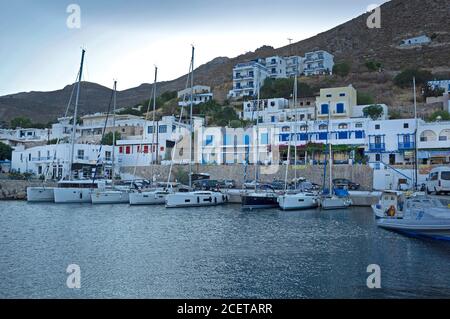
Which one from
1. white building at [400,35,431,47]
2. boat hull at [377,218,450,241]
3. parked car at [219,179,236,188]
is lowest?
boat hull at [377,218,450,241]

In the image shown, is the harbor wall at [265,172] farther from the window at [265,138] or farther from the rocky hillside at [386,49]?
the rocky hillside at [386,49]

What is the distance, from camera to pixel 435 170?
1734 inches

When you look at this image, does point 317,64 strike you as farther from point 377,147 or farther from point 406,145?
point 406,145

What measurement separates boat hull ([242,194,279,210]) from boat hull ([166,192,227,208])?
5.07m

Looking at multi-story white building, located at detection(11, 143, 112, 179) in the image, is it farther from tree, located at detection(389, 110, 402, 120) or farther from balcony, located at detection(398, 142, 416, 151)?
tree, located at detection(389, 110, 402, 120)

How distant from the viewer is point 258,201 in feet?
143

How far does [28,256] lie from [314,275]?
13.3 meters

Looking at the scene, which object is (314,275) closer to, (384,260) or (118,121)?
(384,260)

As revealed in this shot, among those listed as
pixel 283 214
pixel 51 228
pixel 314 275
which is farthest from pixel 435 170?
pixel 51 228

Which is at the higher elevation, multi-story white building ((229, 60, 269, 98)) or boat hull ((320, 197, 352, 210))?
multi-story white building ((229, 60, 269, 98))

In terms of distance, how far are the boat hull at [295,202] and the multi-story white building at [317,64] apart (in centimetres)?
8453

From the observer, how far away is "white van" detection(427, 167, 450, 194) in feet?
138

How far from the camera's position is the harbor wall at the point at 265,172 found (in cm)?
5206

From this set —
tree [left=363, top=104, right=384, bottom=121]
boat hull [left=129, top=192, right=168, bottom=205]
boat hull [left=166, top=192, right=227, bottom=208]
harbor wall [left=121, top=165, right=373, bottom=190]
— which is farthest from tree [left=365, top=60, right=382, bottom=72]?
boat hull [left=129, top=192, right=168, bottom=205]
